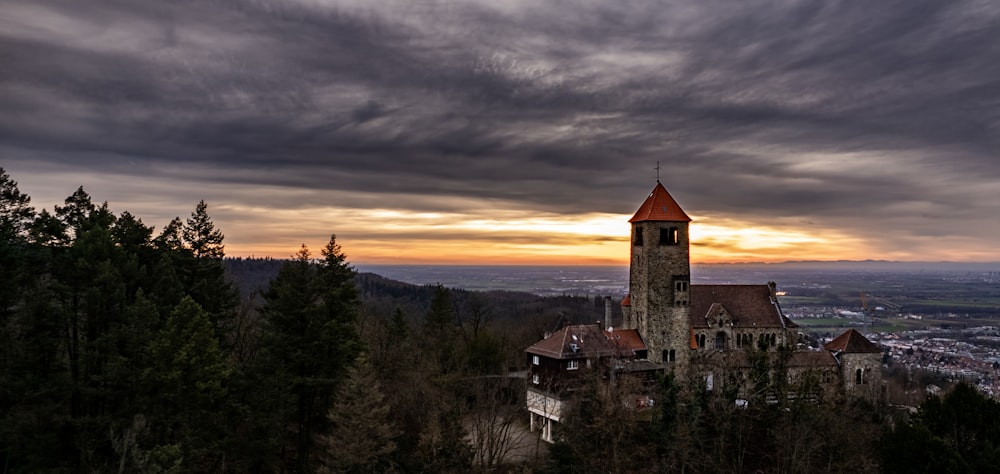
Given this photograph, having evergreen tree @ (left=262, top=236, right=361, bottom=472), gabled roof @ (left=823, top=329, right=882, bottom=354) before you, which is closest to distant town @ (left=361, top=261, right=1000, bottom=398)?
gabled roof @ (left=823, top=329, right=882, bottom=354)

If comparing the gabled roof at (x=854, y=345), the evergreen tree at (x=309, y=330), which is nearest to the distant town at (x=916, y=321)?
the gabled roof at (x=854, y=345)

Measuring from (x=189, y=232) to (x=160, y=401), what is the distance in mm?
10359

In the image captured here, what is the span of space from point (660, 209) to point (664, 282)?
535 centimetres

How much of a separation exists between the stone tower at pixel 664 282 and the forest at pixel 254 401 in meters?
8.46

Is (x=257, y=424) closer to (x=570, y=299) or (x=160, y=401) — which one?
(x=160, y=401)

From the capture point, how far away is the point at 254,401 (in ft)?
78.9

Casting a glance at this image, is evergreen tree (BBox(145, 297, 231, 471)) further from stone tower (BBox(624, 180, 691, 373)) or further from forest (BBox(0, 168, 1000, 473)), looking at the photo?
stone tower (BBox(624, 180, 691, 373))

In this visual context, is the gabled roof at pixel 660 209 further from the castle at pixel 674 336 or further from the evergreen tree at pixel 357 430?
the evergreen tree at pixel 357 430

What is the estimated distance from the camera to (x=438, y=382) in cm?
3612

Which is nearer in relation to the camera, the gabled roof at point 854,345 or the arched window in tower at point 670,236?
the arched window in tower at point 670,236

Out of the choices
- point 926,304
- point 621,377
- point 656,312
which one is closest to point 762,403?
point 621,377

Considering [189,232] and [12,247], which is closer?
[12,247]

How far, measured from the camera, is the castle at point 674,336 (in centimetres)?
3959

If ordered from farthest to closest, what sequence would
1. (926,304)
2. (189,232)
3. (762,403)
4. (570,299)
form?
1. (570,299)
2. (926,304)
3. (762,403)
4. (189,232)
